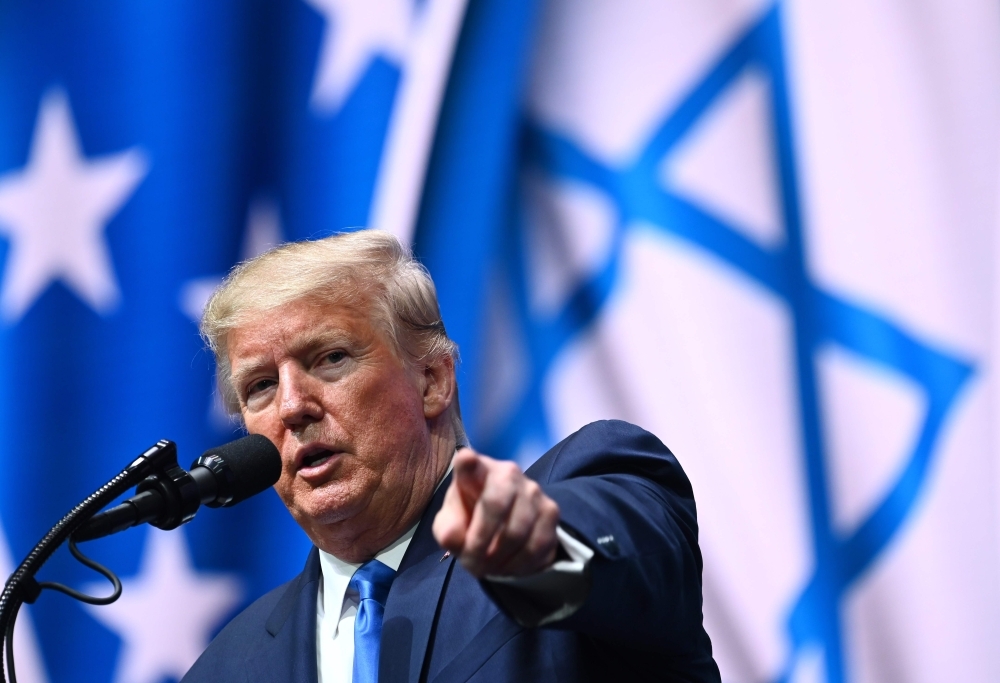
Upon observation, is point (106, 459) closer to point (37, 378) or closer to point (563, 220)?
point (37, 378)

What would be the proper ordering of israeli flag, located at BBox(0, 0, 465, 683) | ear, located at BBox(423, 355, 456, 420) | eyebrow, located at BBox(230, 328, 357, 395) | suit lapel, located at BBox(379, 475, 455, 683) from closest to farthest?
suit lapel, located at BBox(379, 475, 455, 683)
eyebrow, located at BBox(230, 328, 357, 395)
ear, located at BBox(423, 355, 456, 420)
israeli flag, located at BBox(0, 0, 465, 683)

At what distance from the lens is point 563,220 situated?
108 inches

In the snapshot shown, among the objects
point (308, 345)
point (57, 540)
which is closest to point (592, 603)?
point (57, 540)

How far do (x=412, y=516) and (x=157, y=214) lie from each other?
134cm

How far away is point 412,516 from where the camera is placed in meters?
1.88

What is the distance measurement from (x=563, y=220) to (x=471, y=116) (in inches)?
14.2

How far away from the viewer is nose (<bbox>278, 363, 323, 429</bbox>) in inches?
72.0

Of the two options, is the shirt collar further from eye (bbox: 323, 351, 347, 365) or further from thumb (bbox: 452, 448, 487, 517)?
thumb (bbox: 452, 448, 487, 517)

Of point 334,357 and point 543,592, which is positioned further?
point 334,357

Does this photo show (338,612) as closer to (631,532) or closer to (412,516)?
(412,516)

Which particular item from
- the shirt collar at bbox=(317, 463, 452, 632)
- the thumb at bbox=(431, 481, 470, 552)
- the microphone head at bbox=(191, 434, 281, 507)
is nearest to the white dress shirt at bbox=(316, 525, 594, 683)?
the shirt collar at bbox=(317, 463, 452, 632)

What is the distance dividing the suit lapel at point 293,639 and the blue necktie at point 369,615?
0.11 m

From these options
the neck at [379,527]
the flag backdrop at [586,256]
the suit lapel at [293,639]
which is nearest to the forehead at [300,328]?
the neck at [379,527]

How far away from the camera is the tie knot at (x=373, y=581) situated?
5.88ft
